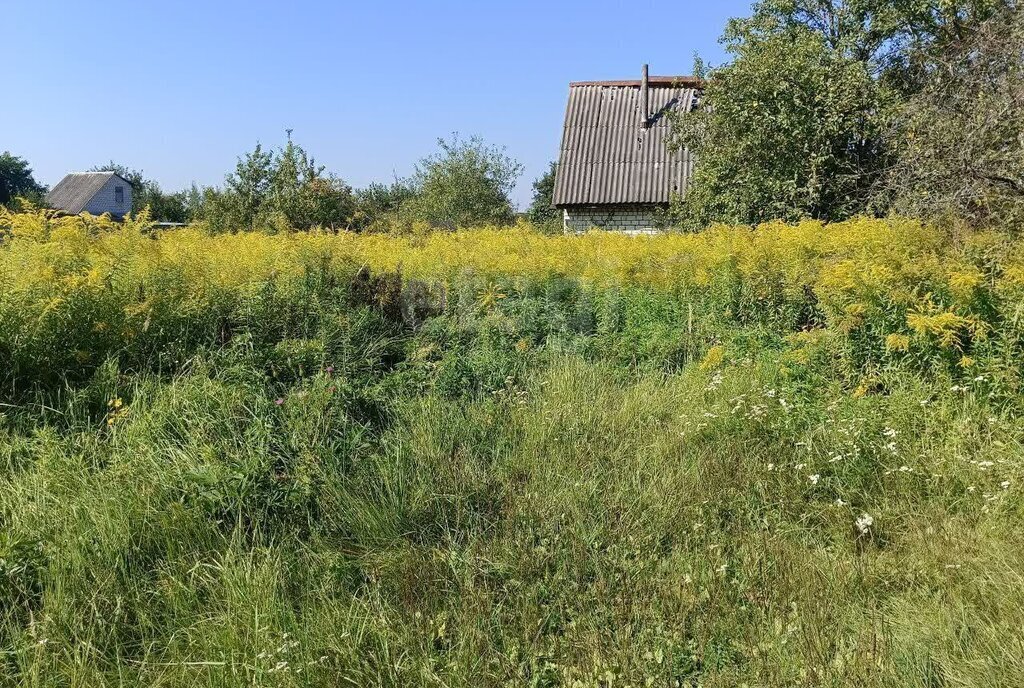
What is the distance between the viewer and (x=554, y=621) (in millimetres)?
2902

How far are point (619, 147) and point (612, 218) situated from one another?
6.94ft

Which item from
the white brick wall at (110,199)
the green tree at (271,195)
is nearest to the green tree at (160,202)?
the white brick wall at (110,199)

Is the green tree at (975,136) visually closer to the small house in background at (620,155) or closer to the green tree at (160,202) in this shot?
the small house in background at (620,155)

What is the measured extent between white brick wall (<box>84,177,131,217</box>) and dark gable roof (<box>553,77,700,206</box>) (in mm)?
40610

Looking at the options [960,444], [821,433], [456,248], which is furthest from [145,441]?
[456,248]

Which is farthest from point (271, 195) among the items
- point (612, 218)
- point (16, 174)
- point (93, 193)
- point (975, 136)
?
point (16, 174)

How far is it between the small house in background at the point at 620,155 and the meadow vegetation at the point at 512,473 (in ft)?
45.8

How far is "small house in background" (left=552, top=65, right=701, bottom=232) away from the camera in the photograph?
20.7 metres

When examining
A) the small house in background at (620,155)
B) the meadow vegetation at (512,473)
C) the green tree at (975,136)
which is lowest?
the meadow vegetation at (512,473)

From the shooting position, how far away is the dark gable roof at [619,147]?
20.7 metres

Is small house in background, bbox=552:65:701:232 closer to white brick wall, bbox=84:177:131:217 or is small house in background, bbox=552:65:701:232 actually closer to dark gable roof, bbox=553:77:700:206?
dark gable roof, bbox=553:77:700:206

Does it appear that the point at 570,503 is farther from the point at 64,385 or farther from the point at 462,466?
the point at 64,385

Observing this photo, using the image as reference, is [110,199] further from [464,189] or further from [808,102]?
[808,102]

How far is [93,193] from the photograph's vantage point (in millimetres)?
51562
